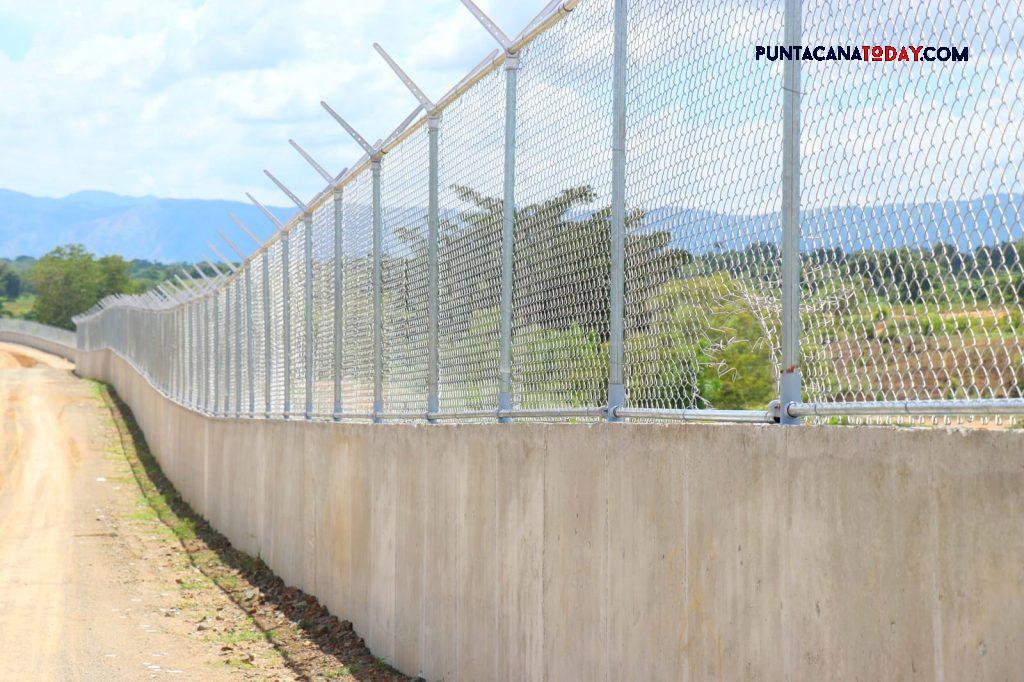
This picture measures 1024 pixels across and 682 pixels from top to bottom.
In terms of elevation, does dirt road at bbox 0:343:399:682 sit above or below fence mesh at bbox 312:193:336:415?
below

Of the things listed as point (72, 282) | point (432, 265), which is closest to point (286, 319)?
point (432, 265)

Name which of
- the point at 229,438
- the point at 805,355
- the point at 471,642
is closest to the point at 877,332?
the point at 805,355

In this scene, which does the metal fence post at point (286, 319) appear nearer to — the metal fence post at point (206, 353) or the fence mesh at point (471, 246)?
the fence mesh at point (471, 246)

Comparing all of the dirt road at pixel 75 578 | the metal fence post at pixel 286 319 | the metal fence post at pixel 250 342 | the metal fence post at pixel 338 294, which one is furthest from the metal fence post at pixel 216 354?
the metal fence post at pixel 338 294

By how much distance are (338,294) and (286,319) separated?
272 cm

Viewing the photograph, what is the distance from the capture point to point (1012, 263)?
3188 millimetres

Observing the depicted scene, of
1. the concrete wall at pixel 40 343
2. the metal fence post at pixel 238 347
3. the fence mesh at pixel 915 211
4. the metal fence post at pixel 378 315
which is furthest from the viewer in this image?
the concrete wall at pixel 40 343

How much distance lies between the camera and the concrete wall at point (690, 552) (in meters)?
Answer: 3.38

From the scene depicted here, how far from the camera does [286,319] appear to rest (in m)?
13.9

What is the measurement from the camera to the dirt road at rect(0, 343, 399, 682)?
9.50 m

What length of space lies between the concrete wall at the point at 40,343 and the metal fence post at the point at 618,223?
A: 63385 mm

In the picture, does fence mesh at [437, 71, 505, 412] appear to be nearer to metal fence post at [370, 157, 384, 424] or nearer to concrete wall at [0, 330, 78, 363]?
metal fence post at [370, 157, 384, 424]

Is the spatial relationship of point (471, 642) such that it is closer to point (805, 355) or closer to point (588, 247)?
point (588, 247)

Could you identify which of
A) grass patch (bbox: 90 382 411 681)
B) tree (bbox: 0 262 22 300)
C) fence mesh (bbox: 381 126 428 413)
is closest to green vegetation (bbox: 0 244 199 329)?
tree (bbox: 0 262 22 300)
